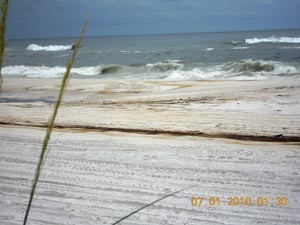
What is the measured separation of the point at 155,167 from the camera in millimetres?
1651

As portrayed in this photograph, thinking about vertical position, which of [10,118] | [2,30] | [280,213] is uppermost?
[2,30]

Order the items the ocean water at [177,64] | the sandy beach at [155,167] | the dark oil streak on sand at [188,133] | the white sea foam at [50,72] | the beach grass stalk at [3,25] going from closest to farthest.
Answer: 1. the beach grass stalk at [3,25]
2. the sandy beach at [155,167]
3. the dark oil streak on sand at [188,133]
4. the ocean water at [177,64]
5. the white sea foam at [50,72]

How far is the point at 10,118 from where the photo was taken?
3014 millimetres

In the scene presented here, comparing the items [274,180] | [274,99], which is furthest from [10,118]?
[274,99]

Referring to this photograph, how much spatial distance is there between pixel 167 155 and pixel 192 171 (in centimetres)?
27

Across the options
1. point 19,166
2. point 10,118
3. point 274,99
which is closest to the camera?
point 19,166

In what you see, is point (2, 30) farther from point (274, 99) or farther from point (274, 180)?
point (274, 99)

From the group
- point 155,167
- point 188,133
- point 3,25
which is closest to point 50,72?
point 188,133
